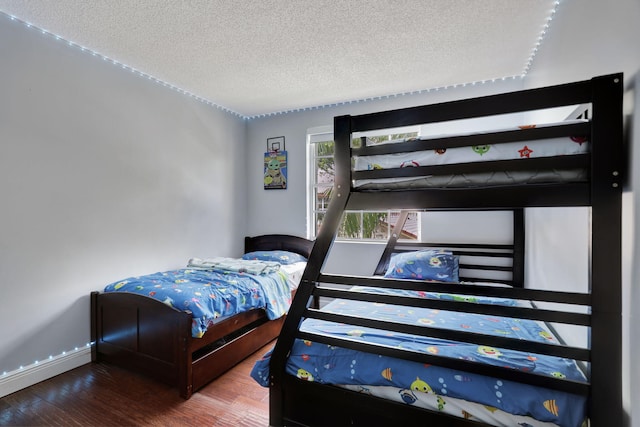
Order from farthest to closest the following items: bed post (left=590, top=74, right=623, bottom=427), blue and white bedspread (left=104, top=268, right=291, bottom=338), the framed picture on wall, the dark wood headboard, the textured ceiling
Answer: the framed picture on wall < the dark wood headboard < blue and white bedspread (left=104, top=268, right=291, bottom=338) < the textured ceiling < bed post (left=590, top=74, right=623, bottom=427)

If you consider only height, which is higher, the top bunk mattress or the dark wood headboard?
the top bunk mattress

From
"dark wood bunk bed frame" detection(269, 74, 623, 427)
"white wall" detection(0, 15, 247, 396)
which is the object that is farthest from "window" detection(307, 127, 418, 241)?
"dark wood bunk bed frame" detection(269, 74, 623, 427)

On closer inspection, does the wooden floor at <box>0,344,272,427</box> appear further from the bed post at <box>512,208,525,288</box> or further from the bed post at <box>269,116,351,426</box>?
the bed post at <box>512,208,525,288</box>

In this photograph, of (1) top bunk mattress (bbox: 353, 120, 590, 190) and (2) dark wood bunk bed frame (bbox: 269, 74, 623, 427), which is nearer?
(2) dark wood bunk bed frame (bbox: 269, 74, 623, 427)

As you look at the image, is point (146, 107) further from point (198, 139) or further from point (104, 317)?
point (104, 317)

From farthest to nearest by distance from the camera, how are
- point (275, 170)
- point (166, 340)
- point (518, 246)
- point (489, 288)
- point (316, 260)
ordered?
1. point (275, 170)
2. point (518, 246)
3. point (166, 340)
4. point (316, 260)
5. point (489, 288)

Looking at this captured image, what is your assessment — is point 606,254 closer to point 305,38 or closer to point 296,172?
point 305,38

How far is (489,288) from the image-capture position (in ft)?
3.61

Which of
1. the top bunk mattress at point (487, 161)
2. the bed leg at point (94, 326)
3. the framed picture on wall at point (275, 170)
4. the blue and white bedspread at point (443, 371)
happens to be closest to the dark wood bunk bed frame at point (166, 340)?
the bed leg at point (94, 326)

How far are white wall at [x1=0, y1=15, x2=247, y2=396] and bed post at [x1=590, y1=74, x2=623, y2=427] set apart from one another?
3.16 m

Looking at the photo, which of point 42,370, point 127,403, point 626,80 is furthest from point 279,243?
point 626,80

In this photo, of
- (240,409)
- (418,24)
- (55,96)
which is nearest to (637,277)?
(418,24)

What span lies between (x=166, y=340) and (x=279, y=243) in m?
2.00

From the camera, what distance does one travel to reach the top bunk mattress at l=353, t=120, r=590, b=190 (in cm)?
107
